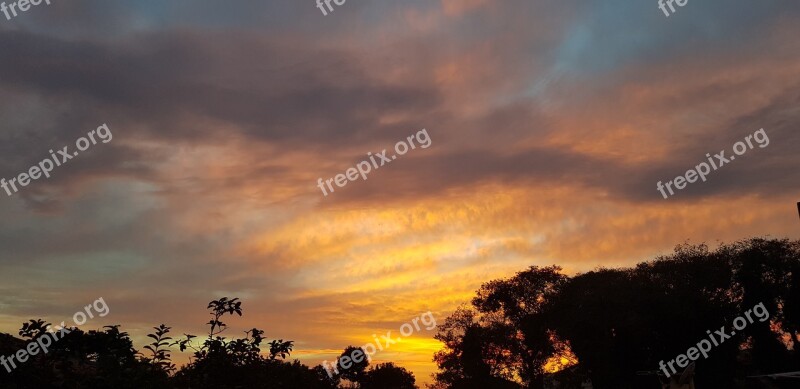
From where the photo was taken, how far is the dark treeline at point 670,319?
56344mm

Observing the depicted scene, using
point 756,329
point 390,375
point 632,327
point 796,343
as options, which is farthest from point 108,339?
point 390,375

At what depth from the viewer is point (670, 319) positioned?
55.7 m

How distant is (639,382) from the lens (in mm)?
56938

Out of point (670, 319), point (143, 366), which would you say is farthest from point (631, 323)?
point (143, 366)

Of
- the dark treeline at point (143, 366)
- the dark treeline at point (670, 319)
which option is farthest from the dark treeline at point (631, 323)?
the dark treeline at point (143, 366)

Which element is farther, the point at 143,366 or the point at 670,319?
the point at 670,319

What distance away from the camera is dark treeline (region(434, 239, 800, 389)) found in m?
56.3

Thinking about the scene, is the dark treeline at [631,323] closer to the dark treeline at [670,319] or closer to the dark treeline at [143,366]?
the dark treeline at [670,319]

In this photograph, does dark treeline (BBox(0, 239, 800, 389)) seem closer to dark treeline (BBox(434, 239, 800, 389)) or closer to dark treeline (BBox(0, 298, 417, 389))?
dark treeline (BBox(434, 239, 800, 389))

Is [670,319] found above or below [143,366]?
below

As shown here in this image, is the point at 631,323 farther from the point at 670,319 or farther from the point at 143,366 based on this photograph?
the point at 143,366

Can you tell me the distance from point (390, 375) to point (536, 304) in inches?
2213

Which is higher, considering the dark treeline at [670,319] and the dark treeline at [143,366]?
the dark treeline at [143,366]

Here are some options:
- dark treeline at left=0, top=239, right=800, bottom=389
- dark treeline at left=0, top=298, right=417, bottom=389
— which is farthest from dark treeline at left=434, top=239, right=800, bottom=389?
dark treeline at left=0, top=298, right=417, bottom=389
